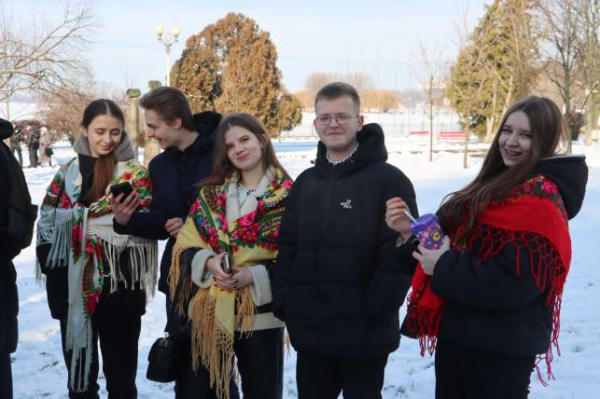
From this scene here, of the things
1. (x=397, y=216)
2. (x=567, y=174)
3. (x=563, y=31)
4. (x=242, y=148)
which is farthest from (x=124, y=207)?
(x=563, y=31)

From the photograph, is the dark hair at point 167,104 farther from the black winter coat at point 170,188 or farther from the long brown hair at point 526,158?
the long brown hair at point 526,158

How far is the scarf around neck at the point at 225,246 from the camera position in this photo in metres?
3.17

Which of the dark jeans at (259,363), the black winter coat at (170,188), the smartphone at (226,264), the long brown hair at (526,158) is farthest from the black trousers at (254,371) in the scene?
the long brown hair at (526,158)

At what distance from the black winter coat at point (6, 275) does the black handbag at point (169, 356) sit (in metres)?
0.77

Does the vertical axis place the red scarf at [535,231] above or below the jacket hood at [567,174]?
below

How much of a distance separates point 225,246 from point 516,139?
1.49 metres

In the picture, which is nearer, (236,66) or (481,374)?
(481,374)

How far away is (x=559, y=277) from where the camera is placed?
7.98ft

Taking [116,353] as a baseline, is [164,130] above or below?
above

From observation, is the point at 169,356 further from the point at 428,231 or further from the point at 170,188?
the point at 428,231

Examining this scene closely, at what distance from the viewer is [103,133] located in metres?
3.67

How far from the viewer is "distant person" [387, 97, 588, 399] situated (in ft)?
7.95

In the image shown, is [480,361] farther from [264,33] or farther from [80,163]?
[264,33]

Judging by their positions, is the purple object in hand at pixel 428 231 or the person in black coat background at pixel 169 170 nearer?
the purple object in hand at pixel 428 231
